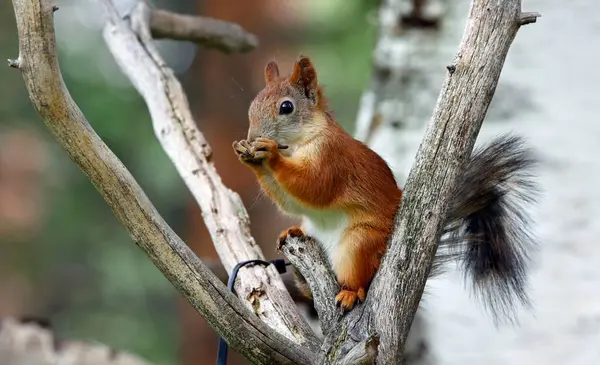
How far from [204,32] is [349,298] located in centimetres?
106

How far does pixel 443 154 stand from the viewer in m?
0.88

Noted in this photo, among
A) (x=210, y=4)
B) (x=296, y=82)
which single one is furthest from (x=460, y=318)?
(x=210, y=4)

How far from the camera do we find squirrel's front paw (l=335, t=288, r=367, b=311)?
3.13ft

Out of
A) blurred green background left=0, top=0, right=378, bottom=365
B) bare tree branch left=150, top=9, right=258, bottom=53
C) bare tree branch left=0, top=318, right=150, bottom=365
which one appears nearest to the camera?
bare tree branch left=0, top=318, right=150, bottom=365

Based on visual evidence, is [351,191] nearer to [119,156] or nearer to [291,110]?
[291,110]

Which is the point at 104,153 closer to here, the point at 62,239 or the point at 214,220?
the point at 214,220

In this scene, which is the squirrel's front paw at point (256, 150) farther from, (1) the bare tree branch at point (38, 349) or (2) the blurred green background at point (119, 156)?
(2) the blurred green background at point (119, 156)

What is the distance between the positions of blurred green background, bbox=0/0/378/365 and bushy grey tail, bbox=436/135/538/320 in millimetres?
1603

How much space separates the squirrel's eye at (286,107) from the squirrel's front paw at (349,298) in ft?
0.99

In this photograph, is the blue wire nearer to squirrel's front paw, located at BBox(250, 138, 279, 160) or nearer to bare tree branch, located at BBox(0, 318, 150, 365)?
squirrel's front paw, located at BBox(250, 138, 279, 160)

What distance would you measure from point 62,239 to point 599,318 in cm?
228

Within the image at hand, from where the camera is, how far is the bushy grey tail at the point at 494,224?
1032 millimetres

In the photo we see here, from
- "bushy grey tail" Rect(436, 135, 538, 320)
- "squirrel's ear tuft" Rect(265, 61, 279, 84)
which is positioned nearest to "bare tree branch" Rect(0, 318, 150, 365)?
"squirrel's ear tuft" Rect(265, 61, 279, 84)

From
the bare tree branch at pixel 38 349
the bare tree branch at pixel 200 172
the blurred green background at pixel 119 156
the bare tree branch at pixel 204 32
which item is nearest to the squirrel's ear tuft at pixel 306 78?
the bare tree branch at pixel 200 172
